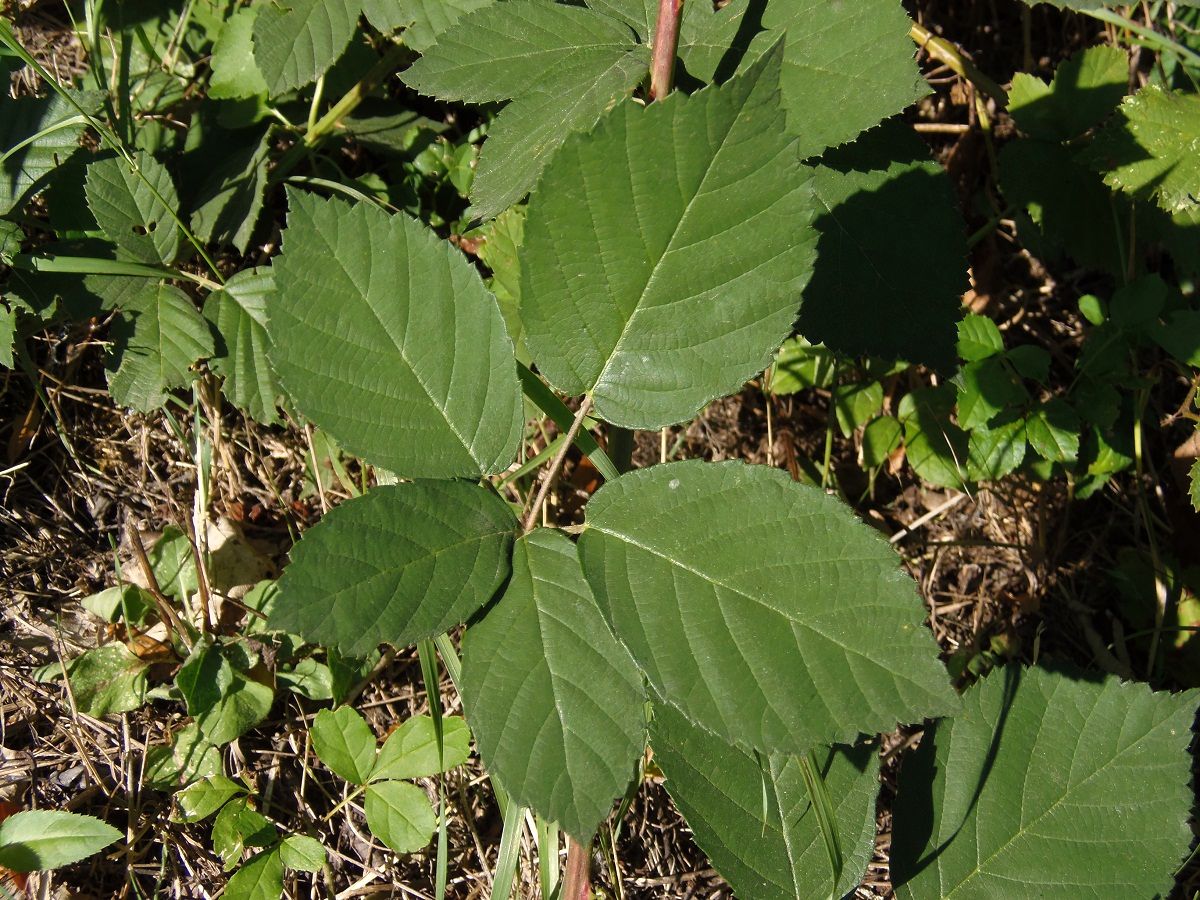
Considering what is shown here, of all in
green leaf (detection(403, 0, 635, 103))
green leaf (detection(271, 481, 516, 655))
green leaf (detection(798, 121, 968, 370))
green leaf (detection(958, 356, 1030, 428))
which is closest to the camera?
green leaf (detection(271, 481, 516, 655))

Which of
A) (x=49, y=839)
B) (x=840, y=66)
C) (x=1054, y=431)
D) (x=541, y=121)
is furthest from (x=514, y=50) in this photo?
(x=49, y=839)

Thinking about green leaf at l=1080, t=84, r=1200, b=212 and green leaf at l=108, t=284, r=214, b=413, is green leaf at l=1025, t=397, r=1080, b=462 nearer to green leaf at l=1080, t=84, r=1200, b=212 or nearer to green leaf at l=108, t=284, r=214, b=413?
green leaf at l=1080, t=84, r=1200, b=212

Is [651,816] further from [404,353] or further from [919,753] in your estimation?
[404,353]

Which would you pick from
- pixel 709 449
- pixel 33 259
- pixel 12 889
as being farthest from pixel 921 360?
pixel 12 889

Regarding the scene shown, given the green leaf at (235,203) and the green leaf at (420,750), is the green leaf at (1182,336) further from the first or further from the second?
the green leaf at (235,203)

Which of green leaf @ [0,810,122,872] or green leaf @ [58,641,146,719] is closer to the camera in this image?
green leaf @ [0,810,122,872]

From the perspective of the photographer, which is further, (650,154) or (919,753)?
(919,753)

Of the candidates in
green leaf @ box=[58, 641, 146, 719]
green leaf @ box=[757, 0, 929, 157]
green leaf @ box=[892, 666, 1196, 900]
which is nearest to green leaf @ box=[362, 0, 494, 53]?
green leaf @ box=[757, 0, 929, 157]
